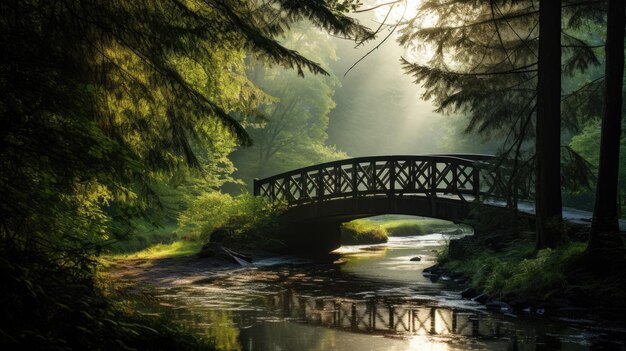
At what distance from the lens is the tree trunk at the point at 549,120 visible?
Answer: 469 inches

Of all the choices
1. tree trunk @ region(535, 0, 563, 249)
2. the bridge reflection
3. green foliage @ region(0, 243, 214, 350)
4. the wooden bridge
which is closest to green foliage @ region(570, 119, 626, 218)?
the wooden bridge

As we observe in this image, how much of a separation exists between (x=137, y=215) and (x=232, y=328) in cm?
524

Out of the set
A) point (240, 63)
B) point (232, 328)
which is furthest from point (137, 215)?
point (240, 63)

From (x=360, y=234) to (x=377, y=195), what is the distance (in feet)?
25.7

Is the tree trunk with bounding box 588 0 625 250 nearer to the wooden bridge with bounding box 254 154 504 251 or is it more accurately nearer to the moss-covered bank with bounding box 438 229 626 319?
the moss-covered bank with bounding box 438 229 626 319

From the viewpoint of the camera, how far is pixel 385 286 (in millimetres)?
14414

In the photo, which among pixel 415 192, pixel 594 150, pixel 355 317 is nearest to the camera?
pixel 355 317

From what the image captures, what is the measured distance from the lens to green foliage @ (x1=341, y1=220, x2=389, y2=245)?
28266 millimetres

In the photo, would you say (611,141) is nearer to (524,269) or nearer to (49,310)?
(524,269)

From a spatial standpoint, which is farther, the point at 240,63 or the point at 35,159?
the point at 240,63

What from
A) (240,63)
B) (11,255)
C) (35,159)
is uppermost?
(240,63)

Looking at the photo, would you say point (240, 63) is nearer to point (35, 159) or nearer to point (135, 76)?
point (135, 76)

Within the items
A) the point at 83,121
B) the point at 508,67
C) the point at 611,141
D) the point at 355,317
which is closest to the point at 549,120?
the point at 611,141

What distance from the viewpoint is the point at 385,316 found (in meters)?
10.6
